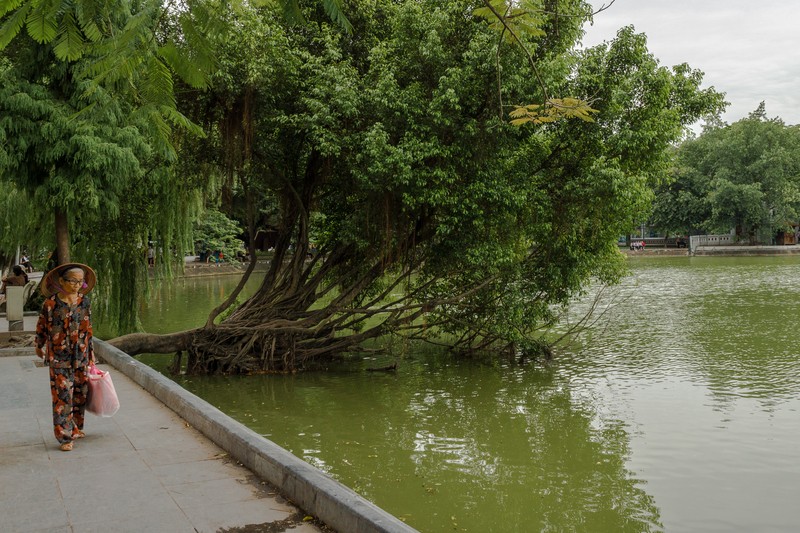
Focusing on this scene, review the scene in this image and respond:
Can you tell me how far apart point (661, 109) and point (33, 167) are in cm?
1075

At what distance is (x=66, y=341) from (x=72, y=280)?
0.52 metres

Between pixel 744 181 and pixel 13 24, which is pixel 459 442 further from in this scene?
pixel 744 181

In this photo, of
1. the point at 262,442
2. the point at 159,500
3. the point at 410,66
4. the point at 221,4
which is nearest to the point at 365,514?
the point at 159,500

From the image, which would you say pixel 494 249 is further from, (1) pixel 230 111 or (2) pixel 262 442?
(2) pixel 262 442

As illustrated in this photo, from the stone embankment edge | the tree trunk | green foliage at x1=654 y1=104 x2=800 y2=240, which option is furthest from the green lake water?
green foliage at x1=654 y1=104 x2=800 y2=240

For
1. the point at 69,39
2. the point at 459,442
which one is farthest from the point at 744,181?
the point at 69,39

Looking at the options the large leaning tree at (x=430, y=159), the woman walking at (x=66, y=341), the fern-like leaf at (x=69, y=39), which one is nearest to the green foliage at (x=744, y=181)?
the large leaning tree at (x=430, y=159)

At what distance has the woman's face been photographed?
6504mm

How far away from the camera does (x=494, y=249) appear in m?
13.3

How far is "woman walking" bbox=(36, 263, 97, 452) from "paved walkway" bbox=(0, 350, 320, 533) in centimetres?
33

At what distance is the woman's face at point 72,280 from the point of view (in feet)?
21.3

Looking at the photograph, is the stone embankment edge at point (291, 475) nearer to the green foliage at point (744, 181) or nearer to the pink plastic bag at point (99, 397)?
the pink plastic bag at point (99, 397)

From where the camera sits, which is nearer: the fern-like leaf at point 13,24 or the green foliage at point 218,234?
the fern-like leaf at point 13,24

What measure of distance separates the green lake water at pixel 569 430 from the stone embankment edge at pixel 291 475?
6.16 ft
